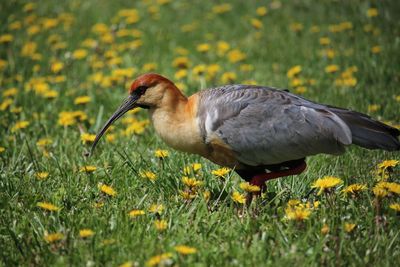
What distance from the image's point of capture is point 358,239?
3475 millimetres

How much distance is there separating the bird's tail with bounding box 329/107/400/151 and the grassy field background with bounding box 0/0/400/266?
0.17 meters

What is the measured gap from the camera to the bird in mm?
4160

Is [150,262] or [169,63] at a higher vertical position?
[150,262]

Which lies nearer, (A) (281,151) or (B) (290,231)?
(B) (290,231)

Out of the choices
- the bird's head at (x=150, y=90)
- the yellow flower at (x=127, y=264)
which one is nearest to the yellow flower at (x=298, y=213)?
the yellow flower at (x=127, y=264)

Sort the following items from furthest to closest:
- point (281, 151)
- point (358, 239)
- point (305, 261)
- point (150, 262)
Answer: point (281, 151), point (358, 239), point (305, 261), point (150, 262)

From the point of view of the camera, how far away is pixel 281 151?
4234 mm

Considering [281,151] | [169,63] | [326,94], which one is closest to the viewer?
[281,151]

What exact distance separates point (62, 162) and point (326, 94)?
273 cm

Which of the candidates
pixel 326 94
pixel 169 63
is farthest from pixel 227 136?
pixel 169 63

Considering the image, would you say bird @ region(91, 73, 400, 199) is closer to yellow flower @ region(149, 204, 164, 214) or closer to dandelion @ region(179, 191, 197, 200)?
dandelion @ region(179, 191, 197, 200)

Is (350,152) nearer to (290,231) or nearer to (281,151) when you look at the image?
(281,151)

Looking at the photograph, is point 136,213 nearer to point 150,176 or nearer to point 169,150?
point 150,176

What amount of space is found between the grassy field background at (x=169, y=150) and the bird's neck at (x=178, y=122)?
0.64 ft
